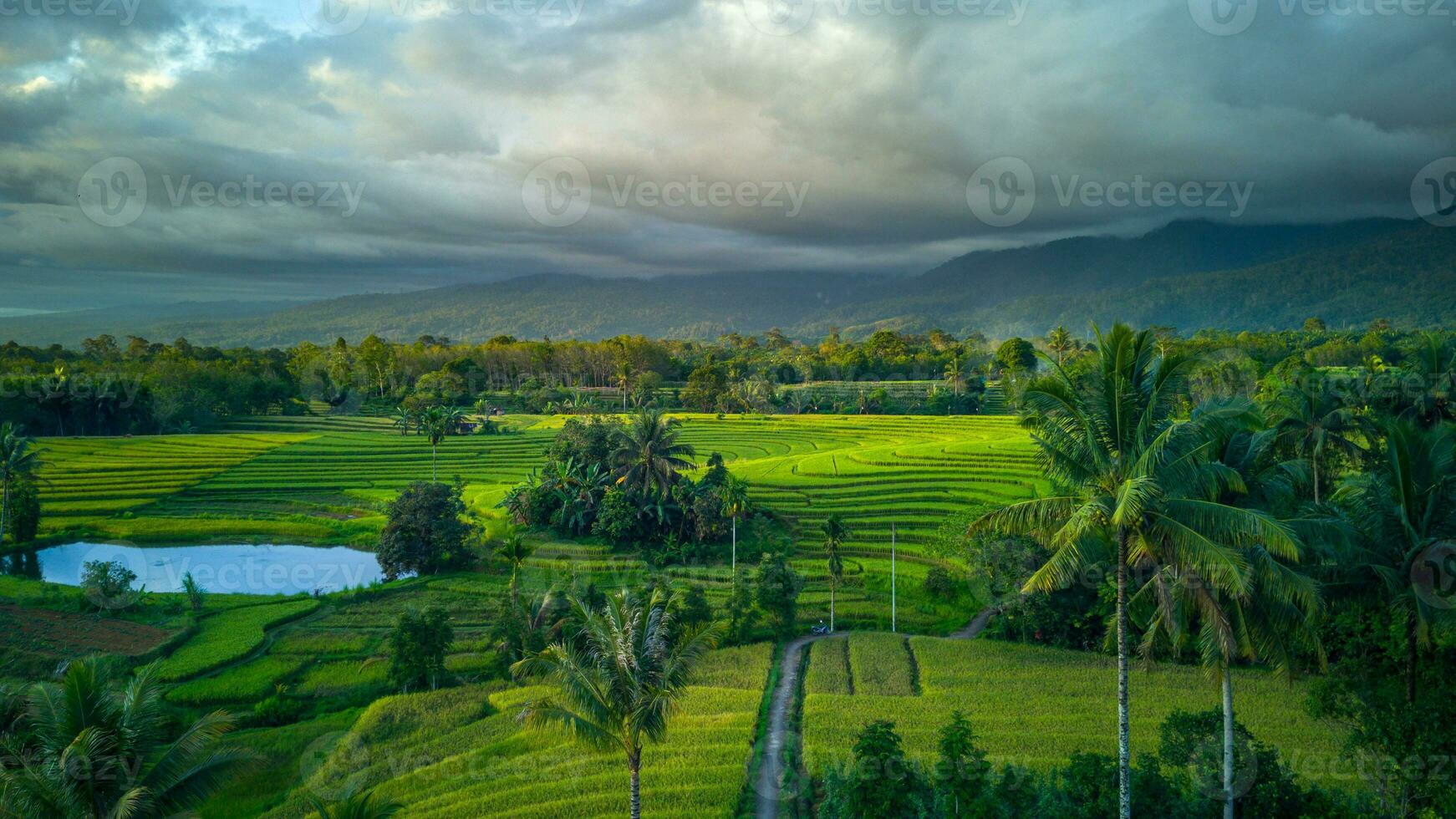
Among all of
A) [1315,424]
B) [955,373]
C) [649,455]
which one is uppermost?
[955,373]

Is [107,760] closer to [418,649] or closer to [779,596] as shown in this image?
[418,649]

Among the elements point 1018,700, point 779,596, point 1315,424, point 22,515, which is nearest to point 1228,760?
point 1018,700

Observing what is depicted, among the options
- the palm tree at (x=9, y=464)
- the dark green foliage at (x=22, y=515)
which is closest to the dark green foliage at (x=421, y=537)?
the dark green foliage at (x=22, y=515)

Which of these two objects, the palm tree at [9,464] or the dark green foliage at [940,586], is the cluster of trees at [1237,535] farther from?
the palm tree at [9,464]

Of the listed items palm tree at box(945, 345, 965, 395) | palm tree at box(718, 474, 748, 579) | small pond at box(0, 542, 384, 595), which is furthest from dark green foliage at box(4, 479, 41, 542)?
palm tree at box(945, 345, 965, 395)

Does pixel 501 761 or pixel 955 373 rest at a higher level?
pixel 955 373
